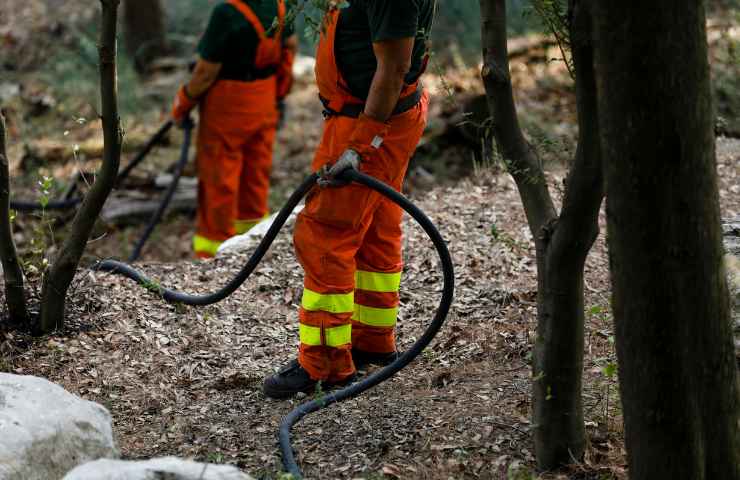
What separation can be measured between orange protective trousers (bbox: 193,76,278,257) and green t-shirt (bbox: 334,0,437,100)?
304 centimetres

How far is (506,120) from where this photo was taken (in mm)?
3033

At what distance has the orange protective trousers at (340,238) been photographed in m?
3.74

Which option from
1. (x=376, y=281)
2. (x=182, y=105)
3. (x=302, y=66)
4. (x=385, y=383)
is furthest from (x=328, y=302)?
(x=302, y=66)

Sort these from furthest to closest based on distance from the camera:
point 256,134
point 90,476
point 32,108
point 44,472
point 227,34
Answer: point 32,108
point 256,134
point 227,34
point 44,472
point 90,476

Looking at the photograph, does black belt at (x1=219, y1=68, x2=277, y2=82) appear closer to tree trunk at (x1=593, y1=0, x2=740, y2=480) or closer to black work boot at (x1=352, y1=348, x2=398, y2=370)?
black work boot at (x1=352, y1=348, x2=398, y2=370)

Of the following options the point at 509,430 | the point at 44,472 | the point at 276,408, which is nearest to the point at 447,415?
the point at 509,430

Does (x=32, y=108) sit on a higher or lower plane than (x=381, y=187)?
higher

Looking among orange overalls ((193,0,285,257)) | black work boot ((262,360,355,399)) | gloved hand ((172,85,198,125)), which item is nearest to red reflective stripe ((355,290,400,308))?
black work boot ((262,360,355,399))

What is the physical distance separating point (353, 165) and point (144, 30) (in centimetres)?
866

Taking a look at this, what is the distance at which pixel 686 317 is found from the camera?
2.45m

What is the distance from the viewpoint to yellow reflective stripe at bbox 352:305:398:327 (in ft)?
13.8

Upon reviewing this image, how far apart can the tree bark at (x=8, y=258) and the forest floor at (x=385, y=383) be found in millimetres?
114

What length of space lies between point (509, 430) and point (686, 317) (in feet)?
3.68

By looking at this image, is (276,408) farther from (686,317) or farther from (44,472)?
(686,317)
